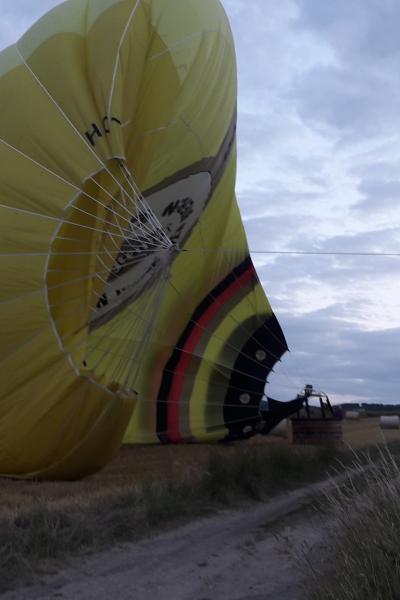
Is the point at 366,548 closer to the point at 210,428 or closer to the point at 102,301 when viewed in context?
the point at 102,301

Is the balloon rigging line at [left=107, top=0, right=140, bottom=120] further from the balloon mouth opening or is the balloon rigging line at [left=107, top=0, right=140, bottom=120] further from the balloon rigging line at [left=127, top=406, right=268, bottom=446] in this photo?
the balloon rigging line at [left=127, top=406, right=268, bottom=446]

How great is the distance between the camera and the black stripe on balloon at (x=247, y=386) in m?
16.6

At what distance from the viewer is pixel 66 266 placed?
11.2m

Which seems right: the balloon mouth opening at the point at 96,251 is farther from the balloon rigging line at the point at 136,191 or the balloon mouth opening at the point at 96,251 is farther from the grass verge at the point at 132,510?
the grass verge at the point at 132,510

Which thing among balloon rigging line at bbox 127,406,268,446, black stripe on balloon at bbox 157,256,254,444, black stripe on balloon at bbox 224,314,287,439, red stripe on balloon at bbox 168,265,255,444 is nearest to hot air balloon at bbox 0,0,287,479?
black stripe on balloon at bbox 157,256,254,444

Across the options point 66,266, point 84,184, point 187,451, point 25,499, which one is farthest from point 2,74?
point 187,451

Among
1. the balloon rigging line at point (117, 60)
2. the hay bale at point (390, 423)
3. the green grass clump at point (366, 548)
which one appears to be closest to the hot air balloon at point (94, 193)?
the balloon rigging line at point (117, 60)

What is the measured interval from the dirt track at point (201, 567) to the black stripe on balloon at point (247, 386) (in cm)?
658

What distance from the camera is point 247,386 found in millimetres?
16609

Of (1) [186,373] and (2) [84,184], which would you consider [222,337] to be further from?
(2) [84,184]

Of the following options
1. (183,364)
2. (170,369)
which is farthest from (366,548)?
(183,364)

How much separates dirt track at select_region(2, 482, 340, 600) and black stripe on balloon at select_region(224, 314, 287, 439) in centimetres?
658

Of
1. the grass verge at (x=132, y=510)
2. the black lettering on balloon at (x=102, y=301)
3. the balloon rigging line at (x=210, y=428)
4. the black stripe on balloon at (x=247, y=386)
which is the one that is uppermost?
the black lettering on balloon at (x=102, y=301)

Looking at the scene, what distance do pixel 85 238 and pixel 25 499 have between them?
12.7 feet
